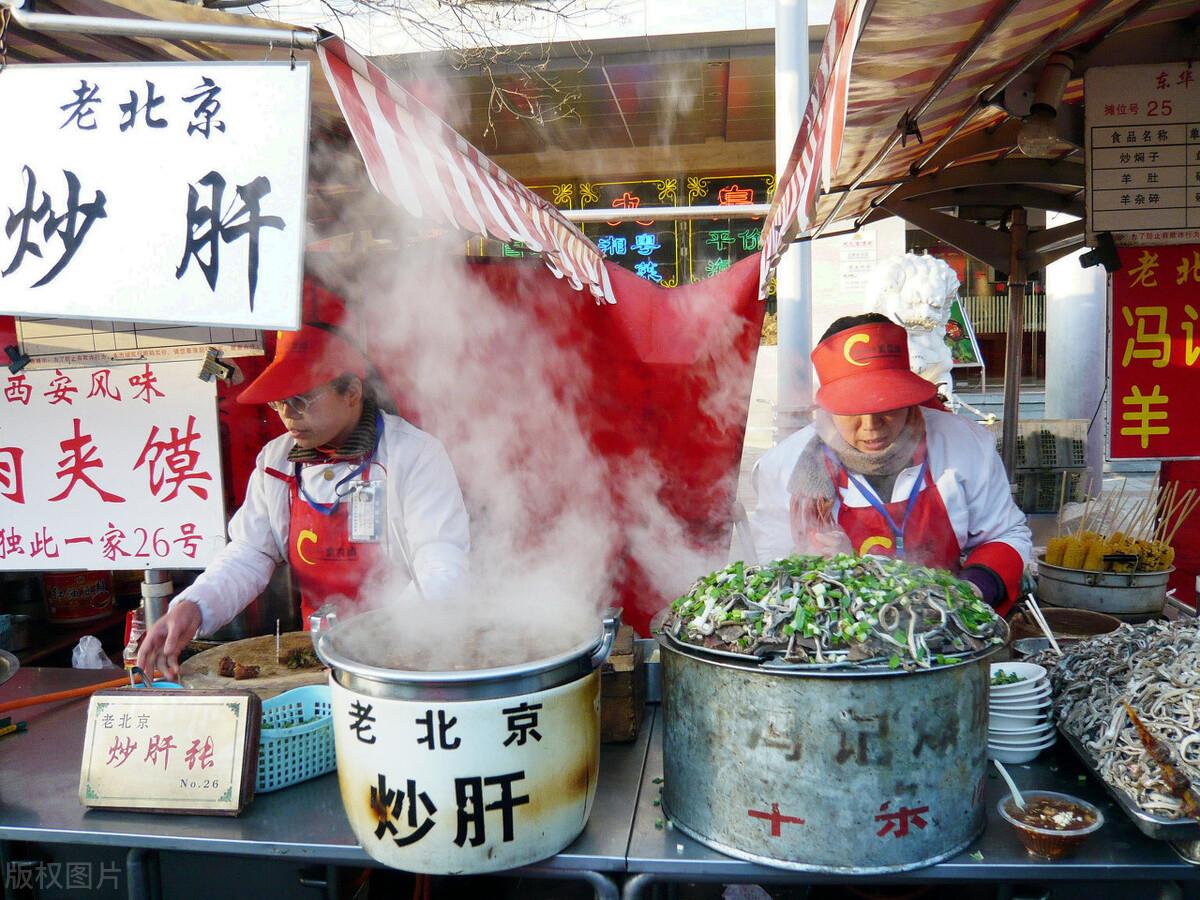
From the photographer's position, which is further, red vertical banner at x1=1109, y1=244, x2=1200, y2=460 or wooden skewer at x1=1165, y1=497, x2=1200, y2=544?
wooden skewer at x1=1165, y1=497, x2=1200, y2=544

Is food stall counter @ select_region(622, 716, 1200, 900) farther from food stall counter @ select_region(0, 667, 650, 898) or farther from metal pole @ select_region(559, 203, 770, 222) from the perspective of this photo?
metal pole @ select_region(559, 203, 770, 222)

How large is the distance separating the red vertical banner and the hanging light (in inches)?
26.2

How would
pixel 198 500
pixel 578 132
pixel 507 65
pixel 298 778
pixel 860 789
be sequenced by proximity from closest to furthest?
pixel 860 789, pixel 298 778, pixel 198 500, pixel 507 65, pixel 578 132

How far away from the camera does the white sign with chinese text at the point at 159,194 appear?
1799 millimetres

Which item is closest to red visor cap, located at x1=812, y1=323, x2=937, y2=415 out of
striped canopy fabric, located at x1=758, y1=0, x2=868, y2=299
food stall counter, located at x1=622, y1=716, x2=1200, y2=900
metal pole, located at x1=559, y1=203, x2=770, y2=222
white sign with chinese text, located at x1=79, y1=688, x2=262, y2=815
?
striped canopy fabric, located at x1=758, y1=0, x2=868, y2=299

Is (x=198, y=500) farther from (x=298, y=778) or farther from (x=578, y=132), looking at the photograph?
(x=578, y=132)

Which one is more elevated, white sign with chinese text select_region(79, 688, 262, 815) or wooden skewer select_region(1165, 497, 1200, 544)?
wooden skewer select_region(1165, 497, 1200, 544)

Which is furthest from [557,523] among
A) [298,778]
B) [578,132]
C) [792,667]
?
[578,132]

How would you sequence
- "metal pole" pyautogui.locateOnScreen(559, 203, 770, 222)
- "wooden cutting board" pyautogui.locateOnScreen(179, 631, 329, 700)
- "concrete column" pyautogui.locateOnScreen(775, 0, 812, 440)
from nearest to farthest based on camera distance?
"wooden cutting board" pyautogui.locateOnScreen(179, 631, 329, 700) < "metal pole" pyautogui.locateOnScreen(559, 203, 770, 222) < "concrete column" pyautogui.locateOnScreen(775, 0, 812, 440)

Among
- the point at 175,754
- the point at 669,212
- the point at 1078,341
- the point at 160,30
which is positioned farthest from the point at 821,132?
the point at 1078,341

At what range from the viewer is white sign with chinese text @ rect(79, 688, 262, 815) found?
80.0 inches

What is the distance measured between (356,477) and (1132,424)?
10.9 feet

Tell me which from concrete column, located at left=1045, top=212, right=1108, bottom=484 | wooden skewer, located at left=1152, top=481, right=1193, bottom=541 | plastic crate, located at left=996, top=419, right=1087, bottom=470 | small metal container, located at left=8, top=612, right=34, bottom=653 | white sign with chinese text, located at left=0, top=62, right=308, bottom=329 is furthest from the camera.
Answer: concrete column, located at left=1045, top=212, right=1108, bottom=484

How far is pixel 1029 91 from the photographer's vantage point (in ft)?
10.2
